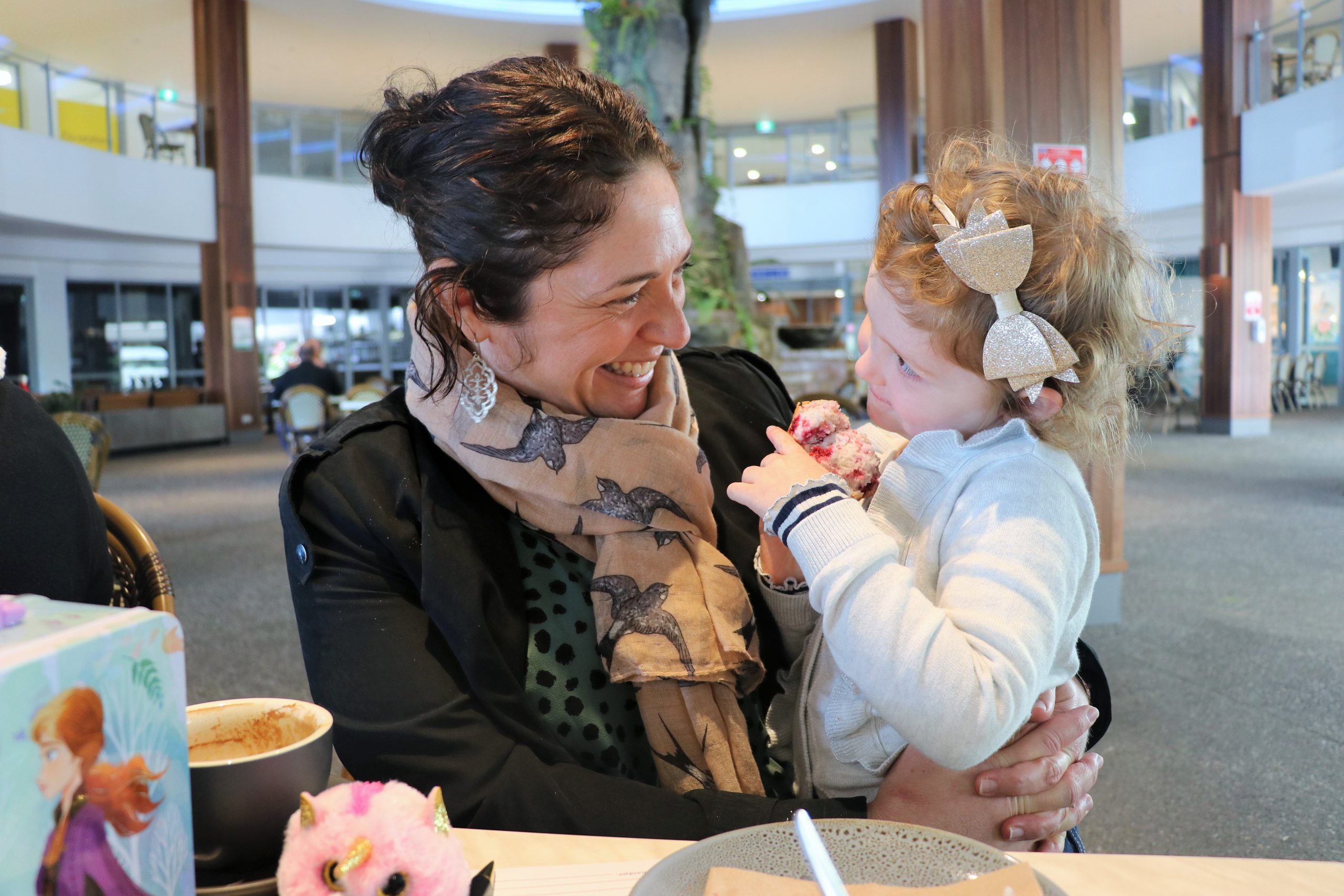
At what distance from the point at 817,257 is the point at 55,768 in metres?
Answer: 22.2

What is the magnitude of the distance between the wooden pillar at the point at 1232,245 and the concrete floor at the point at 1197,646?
4.48m

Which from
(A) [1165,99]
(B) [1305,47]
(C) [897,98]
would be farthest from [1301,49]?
(C) [897,98]

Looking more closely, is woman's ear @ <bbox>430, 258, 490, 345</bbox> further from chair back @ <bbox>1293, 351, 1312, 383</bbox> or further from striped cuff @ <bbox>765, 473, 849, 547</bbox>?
chair back @ <bbox>1293, 351, 1312, 383</bbox>

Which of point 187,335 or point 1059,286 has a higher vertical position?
point 187,335

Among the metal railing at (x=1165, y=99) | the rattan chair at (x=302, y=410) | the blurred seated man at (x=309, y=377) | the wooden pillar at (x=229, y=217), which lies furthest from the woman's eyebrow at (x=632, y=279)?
the metal railing at (x=1165, y=99)

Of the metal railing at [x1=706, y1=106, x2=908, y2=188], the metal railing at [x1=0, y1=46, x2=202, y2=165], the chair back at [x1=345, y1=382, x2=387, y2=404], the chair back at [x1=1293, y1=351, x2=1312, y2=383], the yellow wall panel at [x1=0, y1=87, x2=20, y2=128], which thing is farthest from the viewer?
the metal railing at [x1=706, y1=106, x2=908, y2=188]

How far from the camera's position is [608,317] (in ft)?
4.57

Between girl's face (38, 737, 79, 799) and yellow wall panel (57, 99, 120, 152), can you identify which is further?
yellow wall panel (57, 99, 120, 152)

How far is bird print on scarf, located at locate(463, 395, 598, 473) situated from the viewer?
4.44ft

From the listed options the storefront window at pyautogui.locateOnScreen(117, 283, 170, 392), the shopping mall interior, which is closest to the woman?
the shopping mall interior

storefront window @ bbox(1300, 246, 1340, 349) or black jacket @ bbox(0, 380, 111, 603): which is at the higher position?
storefront window @ bbox(1300, 246, 1340, 349)

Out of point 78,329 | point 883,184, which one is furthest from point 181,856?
point 78,329

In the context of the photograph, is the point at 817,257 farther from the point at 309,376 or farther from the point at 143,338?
the point at 143,338

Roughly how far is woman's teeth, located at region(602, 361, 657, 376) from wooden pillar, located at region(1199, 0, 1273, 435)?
13.2m
